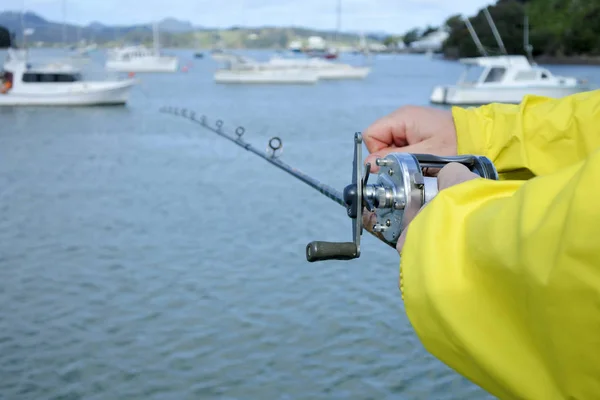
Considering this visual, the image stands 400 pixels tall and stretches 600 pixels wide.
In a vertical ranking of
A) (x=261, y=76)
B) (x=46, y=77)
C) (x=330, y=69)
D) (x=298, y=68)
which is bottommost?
(x=261, y=76)

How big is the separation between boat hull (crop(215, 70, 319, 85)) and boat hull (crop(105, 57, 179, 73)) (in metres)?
19.0

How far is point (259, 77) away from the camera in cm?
4425

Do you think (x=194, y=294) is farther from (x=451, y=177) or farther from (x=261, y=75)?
(x=261, y=75)

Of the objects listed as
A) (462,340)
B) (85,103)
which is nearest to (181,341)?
(462,340)

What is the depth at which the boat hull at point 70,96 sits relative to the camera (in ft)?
89.4

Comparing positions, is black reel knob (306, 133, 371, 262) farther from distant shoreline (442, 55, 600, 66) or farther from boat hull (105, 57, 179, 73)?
distant shoreline (442, 55, 600, 66)

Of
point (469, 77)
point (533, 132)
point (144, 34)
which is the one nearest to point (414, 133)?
point (533, 132)

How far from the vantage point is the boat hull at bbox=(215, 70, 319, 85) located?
44.3m

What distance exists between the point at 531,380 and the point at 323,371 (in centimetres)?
443

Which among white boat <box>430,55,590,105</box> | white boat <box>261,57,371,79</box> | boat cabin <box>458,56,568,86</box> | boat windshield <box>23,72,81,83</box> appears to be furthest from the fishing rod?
white boat <box>261,57,371,79</box>

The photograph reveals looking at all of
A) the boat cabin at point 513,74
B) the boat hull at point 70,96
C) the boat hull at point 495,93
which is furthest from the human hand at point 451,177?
the boat cabin at point 513,74

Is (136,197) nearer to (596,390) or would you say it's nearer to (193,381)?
(193,381)

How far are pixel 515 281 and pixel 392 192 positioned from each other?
46 centimetres

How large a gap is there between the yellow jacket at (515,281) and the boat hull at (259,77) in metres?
43.3
